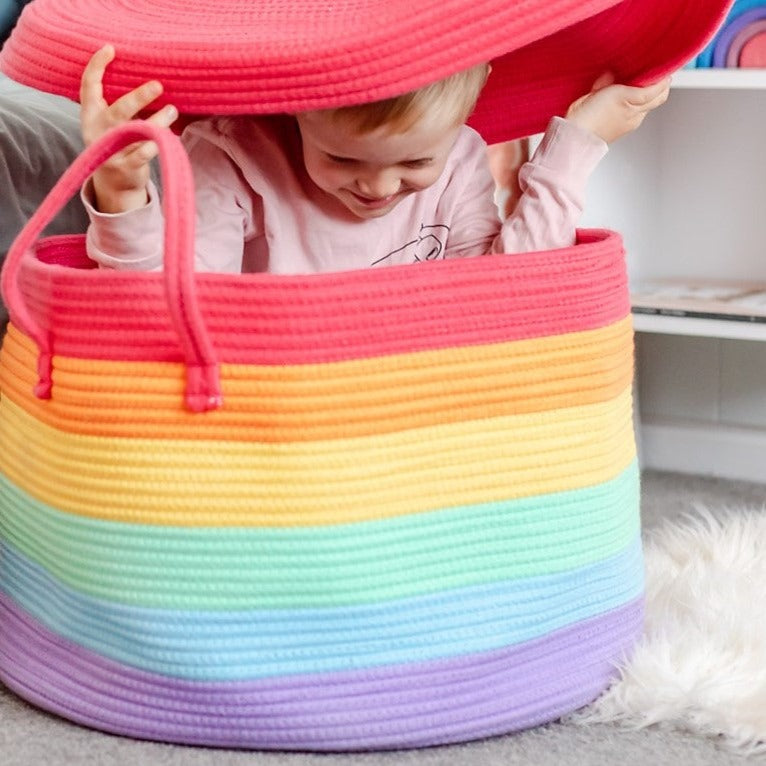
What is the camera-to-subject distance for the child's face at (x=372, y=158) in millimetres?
827

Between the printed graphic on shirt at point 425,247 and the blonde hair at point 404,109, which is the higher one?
the blonde hair at point 404,109

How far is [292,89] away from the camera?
2.37ft

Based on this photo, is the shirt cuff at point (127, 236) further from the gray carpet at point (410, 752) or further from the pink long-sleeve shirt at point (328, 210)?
the gray carpet at point (410, 752)

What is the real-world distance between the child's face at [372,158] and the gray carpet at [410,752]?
1.25 ft

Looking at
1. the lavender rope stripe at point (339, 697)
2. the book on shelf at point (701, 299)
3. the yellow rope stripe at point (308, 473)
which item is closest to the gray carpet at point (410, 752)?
the lavender rope stripe at point (339, 697)

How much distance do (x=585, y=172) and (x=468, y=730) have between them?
16.7 inches

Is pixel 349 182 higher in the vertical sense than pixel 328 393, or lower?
higher

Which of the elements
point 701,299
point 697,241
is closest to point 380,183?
point 701,299

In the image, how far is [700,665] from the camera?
84 centimetres

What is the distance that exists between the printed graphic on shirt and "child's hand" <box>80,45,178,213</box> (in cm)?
26

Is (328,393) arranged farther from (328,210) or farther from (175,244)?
(328,210)

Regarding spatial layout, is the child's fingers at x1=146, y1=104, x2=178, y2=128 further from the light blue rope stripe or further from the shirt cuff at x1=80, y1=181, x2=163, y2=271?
the light blue rope stripe

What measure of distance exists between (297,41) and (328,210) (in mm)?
252

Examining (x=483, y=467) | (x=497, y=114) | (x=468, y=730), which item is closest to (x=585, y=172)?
(x=497, y=114)
